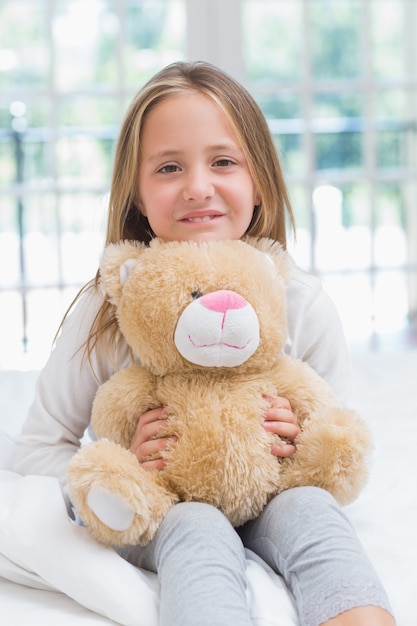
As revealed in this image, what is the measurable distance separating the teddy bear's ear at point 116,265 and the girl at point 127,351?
8cm

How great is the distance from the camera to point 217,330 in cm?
94

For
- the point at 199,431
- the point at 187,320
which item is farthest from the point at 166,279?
the point at 199,431

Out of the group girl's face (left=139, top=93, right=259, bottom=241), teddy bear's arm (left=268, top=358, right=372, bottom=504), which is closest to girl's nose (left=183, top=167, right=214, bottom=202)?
girl's face (left=139, top=93, right=259, bottom=241)

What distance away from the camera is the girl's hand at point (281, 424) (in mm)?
989

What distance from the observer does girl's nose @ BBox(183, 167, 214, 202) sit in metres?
1.11

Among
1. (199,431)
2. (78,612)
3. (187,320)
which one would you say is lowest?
(78,612)

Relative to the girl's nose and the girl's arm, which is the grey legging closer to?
the girl's arm

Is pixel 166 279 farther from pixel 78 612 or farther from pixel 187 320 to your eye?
pixel 78 612

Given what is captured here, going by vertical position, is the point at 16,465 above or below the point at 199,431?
below

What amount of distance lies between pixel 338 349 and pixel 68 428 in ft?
1.35

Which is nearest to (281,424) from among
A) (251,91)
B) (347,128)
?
(251,91)

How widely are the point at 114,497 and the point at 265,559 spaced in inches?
8.5

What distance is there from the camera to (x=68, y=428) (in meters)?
1.21

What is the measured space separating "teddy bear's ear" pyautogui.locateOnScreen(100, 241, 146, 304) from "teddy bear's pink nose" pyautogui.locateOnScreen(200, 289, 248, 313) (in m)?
0.14
